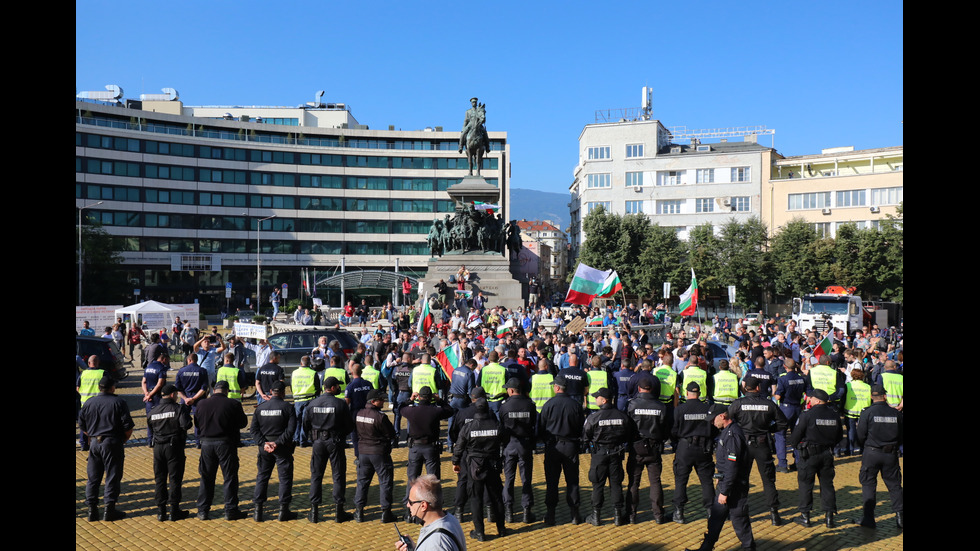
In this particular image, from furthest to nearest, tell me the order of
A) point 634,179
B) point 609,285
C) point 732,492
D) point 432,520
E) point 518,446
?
1. point 634,179
2. point 609,285
3. point 518,446
4. point 732,492
5. point 432,520

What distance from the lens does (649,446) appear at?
8.96m

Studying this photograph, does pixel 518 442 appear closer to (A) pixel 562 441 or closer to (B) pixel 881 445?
(A) pixel 562 441

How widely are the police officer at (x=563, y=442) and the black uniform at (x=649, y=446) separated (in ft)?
2.25

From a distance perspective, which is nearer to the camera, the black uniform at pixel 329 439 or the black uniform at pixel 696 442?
the black uniform at pixel 696 442

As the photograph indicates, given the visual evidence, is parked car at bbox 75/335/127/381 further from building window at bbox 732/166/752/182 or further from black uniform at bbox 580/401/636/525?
building window at bbox 732/166/752/182

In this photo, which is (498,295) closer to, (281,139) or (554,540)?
(554,540)

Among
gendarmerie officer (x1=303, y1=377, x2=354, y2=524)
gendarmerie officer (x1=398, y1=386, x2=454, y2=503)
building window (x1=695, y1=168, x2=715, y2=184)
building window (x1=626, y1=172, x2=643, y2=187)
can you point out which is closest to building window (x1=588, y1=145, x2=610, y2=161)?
building window (x1=626, y1=172, x2=643, y2=187)

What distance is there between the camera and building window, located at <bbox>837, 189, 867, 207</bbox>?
61469 millimetres

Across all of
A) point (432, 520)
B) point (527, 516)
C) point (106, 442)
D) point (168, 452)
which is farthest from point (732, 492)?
point (106, 442)

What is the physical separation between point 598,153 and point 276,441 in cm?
6677

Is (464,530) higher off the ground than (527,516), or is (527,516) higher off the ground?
(527,516)

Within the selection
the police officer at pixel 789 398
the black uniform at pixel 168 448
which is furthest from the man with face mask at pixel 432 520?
the police officer at pixel 789 398

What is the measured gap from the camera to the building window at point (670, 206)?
69500 millimetres

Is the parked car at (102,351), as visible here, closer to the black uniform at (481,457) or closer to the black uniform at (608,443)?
the black uniform at (481,457)
